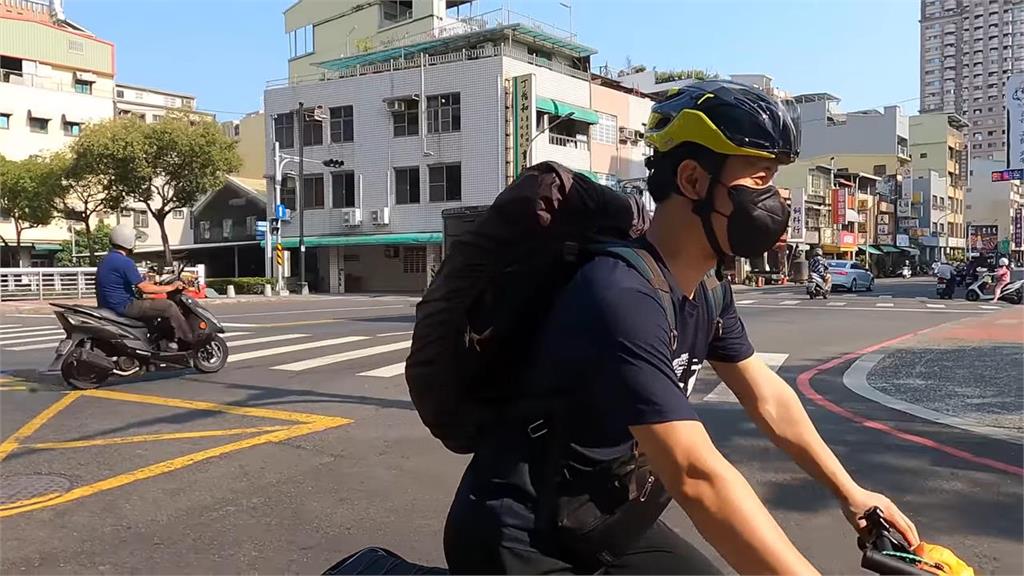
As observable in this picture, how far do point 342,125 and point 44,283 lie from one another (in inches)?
625

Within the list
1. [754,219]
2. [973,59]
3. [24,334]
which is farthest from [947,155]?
[754,219]

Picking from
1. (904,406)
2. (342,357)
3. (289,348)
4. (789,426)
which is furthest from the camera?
(289,348)

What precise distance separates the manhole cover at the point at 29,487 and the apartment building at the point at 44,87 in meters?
43.5

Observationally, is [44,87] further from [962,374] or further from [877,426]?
[877,426]

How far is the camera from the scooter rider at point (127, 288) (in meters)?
7.68

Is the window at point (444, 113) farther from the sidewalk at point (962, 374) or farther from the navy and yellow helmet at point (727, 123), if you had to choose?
the navy and yellow helmet at point (727, 123)

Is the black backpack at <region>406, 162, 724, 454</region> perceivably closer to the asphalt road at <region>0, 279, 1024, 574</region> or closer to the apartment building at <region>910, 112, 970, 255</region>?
the asphalt road at <region>0, 279, 1024, 574</region>

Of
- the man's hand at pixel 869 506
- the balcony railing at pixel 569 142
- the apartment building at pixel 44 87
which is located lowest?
the man's hand at pixel 869 506

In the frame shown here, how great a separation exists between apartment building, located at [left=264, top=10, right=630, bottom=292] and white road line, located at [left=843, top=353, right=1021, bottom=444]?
23914 mm

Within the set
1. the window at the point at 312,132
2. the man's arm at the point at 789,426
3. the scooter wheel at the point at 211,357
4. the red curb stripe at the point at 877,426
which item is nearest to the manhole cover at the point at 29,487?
the scooter wheel at the point at 211,357

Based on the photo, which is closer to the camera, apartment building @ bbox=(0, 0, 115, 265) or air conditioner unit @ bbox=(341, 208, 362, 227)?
air conditioner unit @ bbox=(341, 208, 362, 227)

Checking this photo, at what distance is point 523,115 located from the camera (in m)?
32.4

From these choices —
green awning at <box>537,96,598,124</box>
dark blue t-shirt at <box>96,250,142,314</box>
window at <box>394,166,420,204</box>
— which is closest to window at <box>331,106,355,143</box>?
window at <box>394,166,420,204</box>

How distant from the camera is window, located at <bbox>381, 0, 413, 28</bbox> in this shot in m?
46.5
